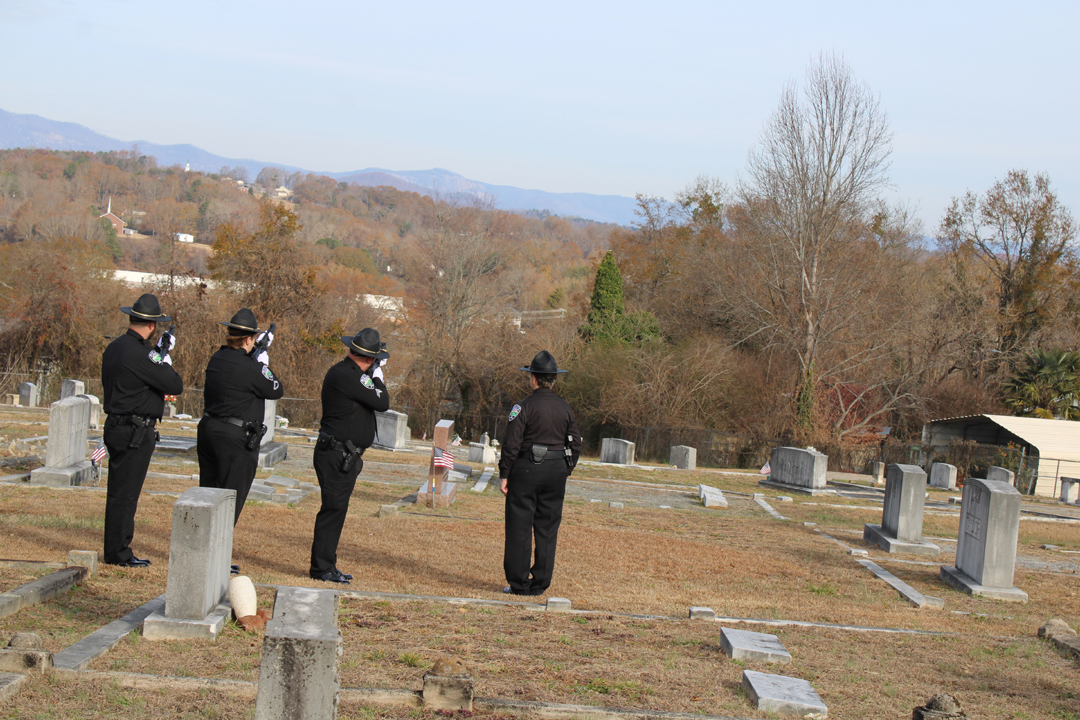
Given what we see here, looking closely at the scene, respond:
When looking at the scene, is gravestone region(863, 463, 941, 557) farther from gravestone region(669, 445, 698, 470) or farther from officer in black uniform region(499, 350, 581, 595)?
gravestone region(669, 445, 698, 470)

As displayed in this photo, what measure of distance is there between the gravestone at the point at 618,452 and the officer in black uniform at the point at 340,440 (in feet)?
60.7

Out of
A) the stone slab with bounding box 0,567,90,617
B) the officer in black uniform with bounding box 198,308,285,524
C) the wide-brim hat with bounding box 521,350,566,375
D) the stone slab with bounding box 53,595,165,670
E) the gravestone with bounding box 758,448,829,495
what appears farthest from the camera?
the gravestone with bounding box 758,448,829,495

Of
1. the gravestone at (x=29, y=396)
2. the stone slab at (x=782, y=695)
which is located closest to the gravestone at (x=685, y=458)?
the stone slab at (x=782, y=695)

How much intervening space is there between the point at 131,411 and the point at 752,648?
5.34 metres

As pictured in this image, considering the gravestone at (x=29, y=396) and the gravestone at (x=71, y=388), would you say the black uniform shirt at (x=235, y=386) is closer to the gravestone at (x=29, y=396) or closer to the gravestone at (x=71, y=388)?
the gravestone at (x=71, y=388)

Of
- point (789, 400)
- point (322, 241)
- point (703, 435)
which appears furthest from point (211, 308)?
point (322, 241)

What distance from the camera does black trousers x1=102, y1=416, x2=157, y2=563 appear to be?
7258 mm

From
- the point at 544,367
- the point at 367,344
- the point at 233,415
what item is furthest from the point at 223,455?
the point at 544,367

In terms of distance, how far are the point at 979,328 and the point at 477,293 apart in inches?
1047

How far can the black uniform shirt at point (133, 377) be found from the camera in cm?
764

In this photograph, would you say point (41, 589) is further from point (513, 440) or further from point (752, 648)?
point (752, 648)

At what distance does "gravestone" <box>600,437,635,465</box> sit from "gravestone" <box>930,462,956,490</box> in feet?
31.7

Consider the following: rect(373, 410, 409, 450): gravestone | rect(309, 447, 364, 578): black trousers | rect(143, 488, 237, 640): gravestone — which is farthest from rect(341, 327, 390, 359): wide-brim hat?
rect(373, 410, 409, 450): gravestone

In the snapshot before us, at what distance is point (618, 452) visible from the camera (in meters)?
26.0
